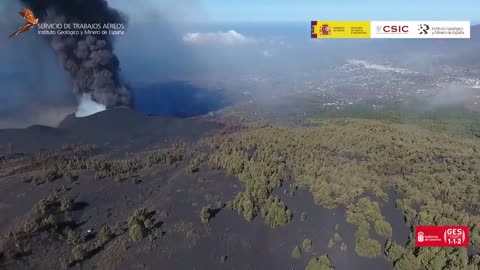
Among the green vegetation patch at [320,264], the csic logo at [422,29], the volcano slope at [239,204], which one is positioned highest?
the csic logo at [422,29]

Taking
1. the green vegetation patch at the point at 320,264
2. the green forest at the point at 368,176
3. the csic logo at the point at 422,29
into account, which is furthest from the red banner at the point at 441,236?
the csic logo at the point at 422,29

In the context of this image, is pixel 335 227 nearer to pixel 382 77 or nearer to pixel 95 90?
pixel 95 90

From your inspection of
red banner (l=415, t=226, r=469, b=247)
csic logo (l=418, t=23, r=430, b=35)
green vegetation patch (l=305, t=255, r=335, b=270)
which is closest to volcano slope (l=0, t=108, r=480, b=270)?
green vegetation patch (l=305, t=255, r=335, b=270)

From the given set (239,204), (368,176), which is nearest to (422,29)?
(368,176)

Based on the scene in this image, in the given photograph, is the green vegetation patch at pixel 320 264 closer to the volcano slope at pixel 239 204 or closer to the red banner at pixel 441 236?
the volcano slope at pixel 239 204

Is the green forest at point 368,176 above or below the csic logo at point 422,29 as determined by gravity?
below

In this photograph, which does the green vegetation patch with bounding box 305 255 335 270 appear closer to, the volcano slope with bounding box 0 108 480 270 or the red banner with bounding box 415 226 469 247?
the volcano slope with bounding box 0 108 480 270

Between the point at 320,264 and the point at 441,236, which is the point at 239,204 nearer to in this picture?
the point at 320,264
